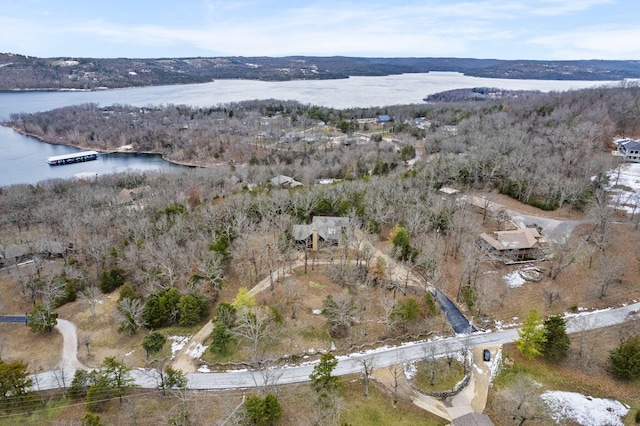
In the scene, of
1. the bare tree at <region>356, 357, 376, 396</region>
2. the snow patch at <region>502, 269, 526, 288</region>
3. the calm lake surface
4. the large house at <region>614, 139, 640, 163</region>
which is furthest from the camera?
the calm lake surface

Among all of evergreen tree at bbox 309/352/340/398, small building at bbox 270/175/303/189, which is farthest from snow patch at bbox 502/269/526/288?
small building at bbox 270/175/303/189

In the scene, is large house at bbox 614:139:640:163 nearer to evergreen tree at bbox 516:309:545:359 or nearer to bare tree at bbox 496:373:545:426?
evergreen tree at bbox 516:309:545:359

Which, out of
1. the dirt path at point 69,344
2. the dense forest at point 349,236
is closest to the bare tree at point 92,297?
the dense forest at point 349,236

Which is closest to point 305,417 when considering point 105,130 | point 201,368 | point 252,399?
point 252,399

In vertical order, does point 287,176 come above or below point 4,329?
above

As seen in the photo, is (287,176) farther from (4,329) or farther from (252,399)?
(252,399)

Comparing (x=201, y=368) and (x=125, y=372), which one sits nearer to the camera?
(x=125, y=372)

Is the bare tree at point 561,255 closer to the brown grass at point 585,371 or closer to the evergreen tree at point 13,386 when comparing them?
the brown grass at point 585,371
